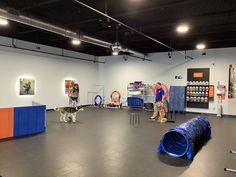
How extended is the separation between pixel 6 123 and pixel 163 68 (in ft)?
33.0

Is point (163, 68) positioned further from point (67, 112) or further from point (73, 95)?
point (67, 112)

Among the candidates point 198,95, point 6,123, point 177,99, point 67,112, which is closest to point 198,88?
point 198,95

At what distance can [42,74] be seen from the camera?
38.9ft

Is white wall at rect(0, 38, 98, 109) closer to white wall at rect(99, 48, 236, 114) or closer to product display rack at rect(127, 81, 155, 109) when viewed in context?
white wall at rect(99, 48, 236, 114)

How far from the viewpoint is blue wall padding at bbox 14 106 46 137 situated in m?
6.20

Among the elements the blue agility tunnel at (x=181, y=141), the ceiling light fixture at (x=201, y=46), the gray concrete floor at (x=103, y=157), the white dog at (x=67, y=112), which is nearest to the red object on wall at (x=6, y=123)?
the gray concrete floor at (x=103, y=157)

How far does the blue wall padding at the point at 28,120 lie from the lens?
6203 millimetres

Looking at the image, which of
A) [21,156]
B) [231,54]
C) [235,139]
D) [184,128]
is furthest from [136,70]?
[21,156]

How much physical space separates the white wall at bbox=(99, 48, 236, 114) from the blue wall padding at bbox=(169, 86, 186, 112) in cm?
50

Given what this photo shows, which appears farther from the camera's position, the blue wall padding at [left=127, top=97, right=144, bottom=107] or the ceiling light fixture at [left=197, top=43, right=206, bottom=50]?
the blue wall padding at [left=127, top=97, right=144, bottom=107]

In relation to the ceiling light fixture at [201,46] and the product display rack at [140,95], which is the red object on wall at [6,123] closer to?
the product display rack at [140,95]

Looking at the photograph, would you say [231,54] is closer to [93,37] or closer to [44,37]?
[93,37]

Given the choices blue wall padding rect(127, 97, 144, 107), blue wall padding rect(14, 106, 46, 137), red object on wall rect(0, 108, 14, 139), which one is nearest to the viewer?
red object on wall rect(0, 108, 14, 139)

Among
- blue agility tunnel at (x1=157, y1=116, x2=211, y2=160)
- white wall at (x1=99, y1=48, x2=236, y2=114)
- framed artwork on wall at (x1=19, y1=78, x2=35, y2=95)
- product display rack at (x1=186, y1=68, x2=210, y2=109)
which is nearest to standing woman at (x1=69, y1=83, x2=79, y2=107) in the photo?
framed artwork on wall at (x1=19, y1=78, x2=35, y2=95)
